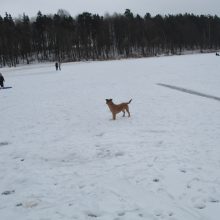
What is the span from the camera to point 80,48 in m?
86.3

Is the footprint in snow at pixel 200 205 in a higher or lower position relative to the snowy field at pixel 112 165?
lower

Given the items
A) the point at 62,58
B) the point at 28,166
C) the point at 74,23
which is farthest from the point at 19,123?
the point at 74,23

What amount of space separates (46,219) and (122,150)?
11.1 feet

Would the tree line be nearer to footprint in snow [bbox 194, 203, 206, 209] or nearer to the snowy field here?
the snowy field

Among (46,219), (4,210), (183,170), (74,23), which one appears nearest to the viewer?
(46,219)

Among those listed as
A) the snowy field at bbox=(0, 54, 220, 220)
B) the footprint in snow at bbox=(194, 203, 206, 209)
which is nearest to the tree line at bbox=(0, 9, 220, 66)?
the snowy field at bbox=(0, 54, 220, 220)

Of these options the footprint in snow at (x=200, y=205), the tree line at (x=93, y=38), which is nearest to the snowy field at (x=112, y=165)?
the footprint in snow at (x=200, y=205)

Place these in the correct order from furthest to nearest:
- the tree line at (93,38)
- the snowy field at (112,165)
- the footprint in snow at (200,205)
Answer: the tree line at (93,38) < the snowy field at (112,165) < the footprint in snow at (200,205)

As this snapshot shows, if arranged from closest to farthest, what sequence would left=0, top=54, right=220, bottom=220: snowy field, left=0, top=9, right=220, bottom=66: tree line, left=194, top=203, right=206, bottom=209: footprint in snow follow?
left=194, top=203, right=206, bottom=209: footprint in snow
left=0, top=54, right=220, bottom=220: snowy field
left=0, top=9, right=220, bottom=66: tree line

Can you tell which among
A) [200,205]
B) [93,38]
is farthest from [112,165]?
[93,38]

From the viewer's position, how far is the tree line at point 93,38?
271 ft

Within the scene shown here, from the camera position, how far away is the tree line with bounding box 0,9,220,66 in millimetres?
82750

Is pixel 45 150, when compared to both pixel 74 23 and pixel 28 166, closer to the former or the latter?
pixel 28 166

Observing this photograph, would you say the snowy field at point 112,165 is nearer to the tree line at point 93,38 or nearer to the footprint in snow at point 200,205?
the footprint in snow at point 200,205
